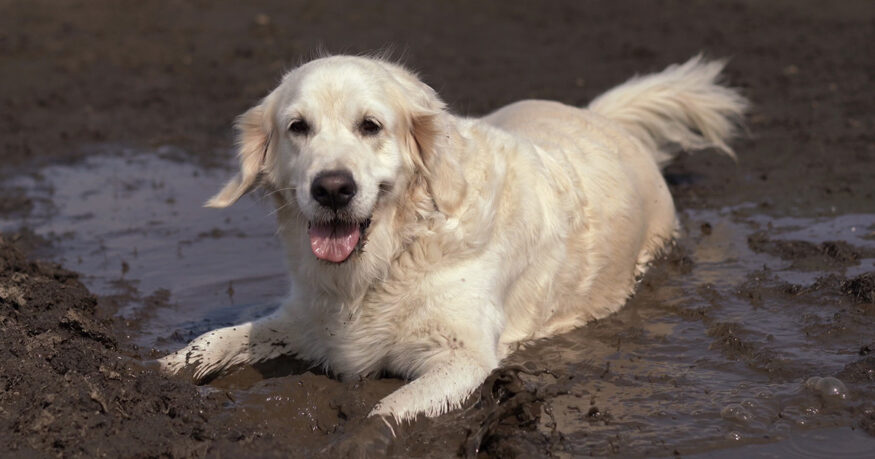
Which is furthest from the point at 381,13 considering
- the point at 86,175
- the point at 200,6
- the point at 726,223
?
the point at 726,223

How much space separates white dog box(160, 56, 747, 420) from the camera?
4035 millimetres

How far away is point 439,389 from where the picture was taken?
3.95 metres

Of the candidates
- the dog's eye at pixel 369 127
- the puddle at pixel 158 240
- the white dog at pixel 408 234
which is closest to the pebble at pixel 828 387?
the white dog at pixel 408 234

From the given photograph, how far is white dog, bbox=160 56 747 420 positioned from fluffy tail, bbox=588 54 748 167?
1557 mm

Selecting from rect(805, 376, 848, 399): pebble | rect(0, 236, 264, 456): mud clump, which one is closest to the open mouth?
rect(0, 236, 264, 456): mud clump

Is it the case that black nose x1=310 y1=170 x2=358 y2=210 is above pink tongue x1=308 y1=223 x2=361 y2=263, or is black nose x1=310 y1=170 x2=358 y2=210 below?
above

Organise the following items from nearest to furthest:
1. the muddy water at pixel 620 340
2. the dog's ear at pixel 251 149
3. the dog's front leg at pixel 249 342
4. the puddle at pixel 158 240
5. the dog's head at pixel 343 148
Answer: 1. the muddy water at pixel 620 340
2. the dog's head at pixel 343 148
3. the dog's ear at pixel 251 149
4. the dog's front leg at pixel 249 342
5. the puddle at pixel 158 240

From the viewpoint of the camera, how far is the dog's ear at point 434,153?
429 cm

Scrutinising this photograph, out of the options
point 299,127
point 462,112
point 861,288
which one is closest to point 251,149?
point 299,127

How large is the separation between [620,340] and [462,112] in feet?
16.7

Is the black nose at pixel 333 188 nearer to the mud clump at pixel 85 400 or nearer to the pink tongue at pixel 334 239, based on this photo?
A: the pink tongue at pixel 334 239

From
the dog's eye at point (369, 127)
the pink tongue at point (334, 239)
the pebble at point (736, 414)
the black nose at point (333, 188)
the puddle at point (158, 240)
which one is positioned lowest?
the puddle at point (158, 240)

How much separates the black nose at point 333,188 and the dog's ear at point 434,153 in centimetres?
52

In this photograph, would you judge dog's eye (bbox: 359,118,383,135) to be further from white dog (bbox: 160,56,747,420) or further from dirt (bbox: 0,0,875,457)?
dirt (bbox: 0,0,875,457)
